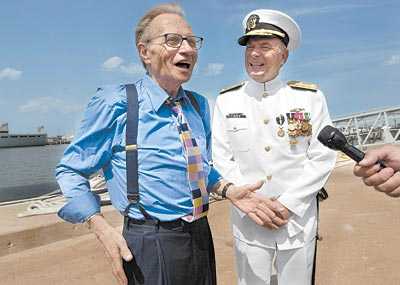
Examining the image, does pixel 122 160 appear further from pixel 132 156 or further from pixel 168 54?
pixel 168 54

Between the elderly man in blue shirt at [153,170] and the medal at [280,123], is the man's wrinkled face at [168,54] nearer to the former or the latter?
the elderly man in blue shirt at [153,170]

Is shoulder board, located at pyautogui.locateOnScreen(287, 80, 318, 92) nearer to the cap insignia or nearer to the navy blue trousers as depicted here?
the cap insignia

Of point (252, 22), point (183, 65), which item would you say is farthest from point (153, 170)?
point (252, 22)

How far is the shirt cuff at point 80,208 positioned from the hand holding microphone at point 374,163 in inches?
34.6

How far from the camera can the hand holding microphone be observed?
4.32ft

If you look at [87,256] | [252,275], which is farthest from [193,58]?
[87,256]

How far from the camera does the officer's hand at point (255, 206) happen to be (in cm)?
225

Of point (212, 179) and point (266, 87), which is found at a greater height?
point (266, 87)

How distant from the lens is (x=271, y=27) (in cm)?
246

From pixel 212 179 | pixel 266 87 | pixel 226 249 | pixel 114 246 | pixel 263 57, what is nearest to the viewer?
pixel 114 246

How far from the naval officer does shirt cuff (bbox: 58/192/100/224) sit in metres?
0.88

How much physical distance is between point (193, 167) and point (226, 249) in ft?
10.4

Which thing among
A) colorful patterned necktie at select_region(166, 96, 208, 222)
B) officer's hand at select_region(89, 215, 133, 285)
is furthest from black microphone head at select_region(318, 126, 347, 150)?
officer's hand at select_region(89, 215, 133, 285)

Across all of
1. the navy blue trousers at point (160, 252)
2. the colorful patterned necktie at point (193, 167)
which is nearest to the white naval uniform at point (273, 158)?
the colorful patterned necktie at point (193, 167)
